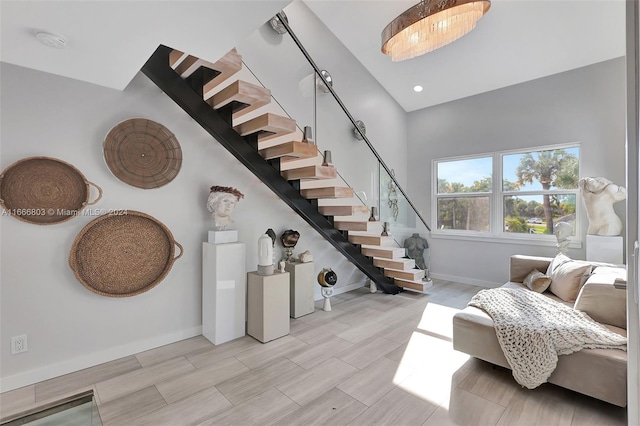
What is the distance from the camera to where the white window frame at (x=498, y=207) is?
4.34 meters

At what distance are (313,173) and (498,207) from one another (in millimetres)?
3716

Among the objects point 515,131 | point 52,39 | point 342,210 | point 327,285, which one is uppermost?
point 515,131

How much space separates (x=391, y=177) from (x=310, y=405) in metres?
3.14

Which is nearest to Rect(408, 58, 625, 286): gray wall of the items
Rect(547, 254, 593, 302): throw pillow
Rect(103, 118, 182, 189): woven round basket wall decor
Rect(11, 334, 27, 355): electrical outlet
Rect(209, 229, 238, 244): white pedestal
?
Rect(547, 254, 593, 302): throw pillow

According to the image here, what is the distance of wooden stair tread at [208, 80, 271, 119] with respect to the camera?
7.80 feet

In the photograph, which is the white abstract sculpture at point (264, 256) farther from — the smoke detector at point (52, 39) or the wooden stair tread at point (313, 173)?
the smoke detector at point (52, 39)

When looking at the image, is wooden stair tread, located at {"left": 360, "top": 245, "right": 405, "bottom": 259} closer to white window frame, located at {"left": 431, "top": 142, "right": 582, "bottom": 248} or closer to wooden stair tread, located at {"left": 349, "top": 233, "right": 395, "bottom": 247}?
wooden stair tread, located at {"left": 349, "top": 233, "right": 395, "bottom": 247}

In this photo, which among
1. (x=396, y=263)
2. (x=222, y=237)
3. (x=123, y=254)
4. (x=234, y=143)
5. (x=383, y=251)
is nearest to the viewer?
(x=123, y=254)

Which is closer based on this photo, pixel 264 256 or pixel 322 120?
pixel 264 256

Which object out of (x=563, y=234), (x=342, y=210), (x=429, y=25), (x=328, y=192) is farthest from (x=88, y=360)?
(x=563, y=234)

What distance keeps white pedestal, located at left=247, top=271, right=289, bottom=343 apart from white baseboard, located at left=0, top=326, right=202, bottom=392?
0.60 metres

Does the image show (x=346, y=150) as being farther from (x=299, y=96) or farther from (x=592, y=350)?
(x=592, y=350)

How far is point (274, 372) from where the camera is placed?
2.44 metres

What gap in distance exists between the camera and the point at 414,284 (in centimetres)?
448
